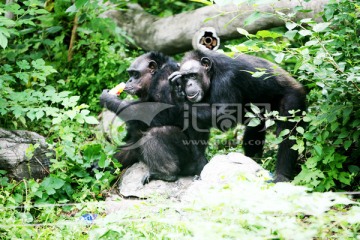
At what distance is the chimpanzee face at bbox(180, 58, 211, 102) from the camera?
7.05 m

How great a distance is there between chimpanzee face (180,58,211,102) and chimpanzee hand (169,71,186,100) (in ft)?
0.27

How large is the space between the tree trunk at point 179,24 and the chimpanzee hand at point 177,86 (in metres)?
2.05

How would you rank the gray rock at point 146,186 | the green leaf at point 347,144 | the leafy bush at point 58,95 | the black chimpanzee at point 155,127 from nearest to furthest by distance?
the green leaf at point 347,144 < the leafy bush at point 58,95 < the gray rock at point 146,186 < the black chimpanzee at point 155,127

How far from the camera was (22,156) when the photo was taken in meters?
7.00

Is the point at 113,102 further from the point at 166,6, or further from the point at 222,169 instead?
the point at 166,6

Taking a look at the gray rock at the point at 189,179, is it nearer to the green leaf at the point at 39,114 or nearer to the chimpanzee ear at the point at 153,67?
the chimpanzee ear at the point at 153,67

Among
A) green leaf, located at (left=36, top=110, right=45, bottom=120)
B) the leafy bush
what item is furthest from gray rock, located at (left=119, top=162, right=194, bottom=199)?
green leaf, located at (left=36, top=110, right=45, bottom=120)

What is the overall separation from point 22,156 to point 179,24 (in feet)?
13.4

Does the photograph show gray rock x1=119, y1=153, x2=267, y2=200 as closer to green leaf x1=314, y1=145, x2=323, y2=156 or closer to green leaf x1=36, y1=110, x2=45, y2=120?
green leaf x1=314, y1=145, x2=323, y2=156

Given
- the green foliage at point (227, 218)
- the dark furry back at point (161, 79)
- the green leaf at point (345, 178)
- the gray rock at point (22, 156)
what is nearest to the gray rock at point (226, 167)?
the green foliage at point (227, 218)

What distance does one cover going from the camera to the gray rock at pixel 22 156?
689 centimetres

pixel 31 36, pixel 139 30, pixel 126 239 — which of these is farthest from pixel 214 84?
pixel 31 36

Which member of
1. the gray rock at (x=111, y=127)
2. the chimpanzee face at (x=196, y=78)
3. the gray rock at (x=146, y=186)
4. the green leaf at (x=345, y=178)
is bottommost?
the gray rock at (x=111, y=127)

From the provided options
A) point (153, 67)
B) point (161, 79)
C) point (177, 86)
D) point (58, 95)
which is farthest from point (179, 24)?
point (58, 95)
